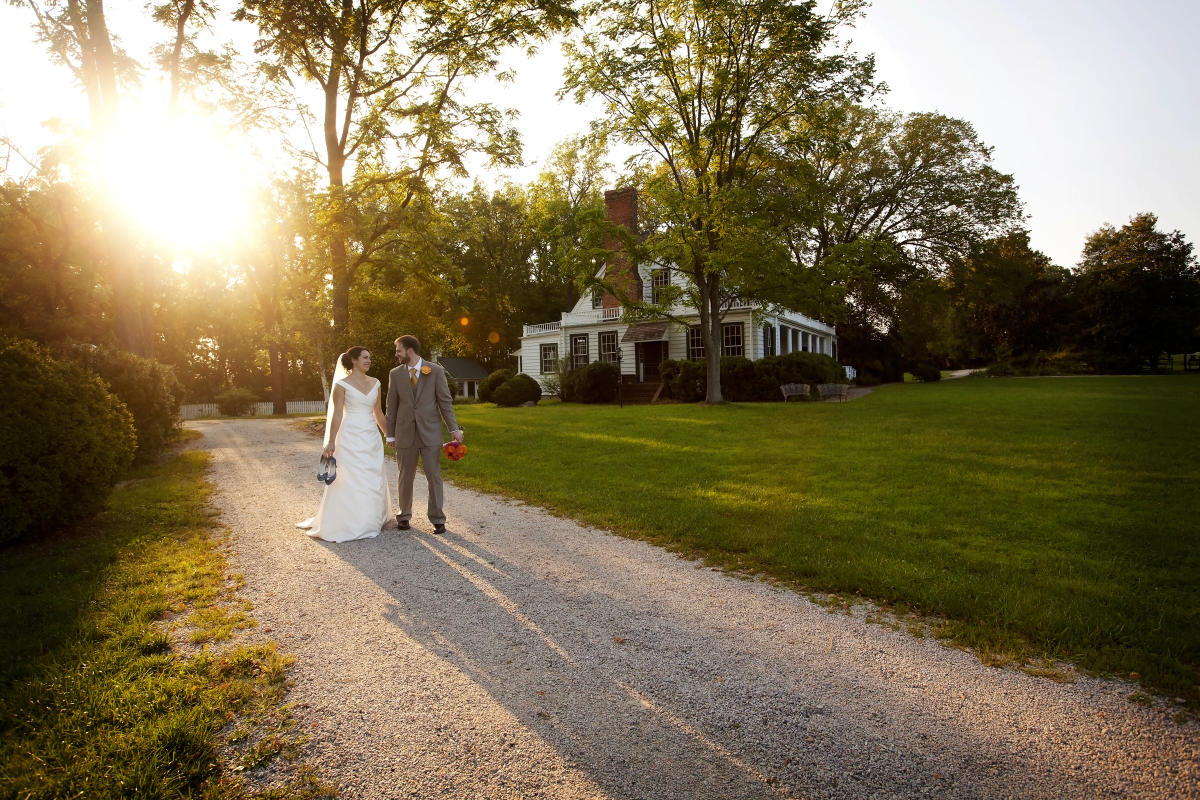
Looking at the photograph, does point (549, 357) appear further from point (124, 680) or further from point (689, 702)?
point (689, 702)

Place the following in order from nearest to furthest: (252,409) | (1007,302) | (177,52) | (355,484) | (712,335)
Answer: (355,484) → (177,52) → (712,335) → (252,409) → (1007,302)

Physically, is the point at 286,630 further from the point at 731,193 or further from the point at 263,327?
the point at 263,327

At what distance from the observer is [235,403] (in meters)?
37.8

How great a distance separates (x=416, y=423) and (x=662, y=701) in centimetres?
454

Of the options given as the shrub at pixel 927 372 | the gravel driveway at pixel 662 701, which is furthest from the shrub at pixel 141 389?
the shrub at pixel 927 372

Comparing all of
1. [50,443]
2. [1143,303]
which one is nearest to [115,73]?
[50,443]

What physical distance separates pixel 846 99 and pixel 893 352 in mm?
27278

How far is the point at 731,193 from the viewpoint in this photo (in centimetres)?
2161

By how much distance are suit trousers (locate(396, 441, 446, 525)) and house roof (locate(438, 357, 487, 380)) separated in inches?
1880

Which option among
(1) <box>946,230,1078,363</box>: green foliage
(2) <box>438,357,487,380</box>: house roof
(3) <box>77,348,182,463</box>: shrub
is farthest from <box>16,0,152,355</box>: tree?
(1) <box>946,230,1078,363</box>: green foliage

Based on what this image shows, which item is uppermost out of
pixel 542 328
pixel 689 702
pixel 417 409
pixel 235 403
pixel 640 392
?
pixel 542 328

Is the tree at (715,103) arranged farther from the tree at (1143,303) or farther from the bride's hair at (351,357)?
the tree at (1143,303)

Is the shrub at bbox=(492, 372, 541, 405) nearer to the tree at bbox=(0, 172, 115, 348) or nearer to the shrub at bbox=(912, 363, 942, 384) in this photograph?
the tree at bbox=(0, 172, 115, 348)

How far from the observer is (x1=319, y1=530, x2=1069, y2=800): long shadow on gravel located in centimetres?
255
